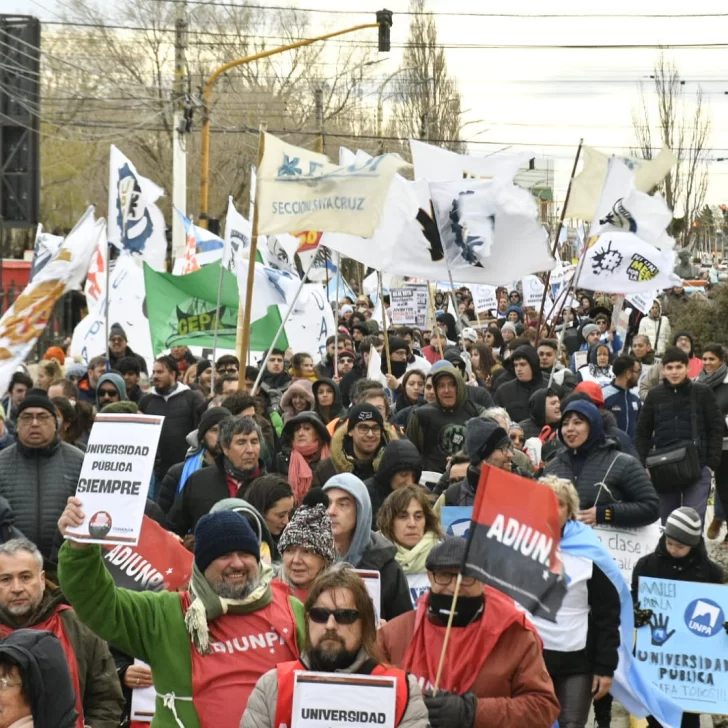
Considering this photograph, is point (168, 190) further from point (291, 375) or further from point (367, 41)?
point (291, 375)

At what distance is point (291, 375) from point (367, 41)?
38792mm

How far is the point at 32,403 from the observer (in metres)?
7.58

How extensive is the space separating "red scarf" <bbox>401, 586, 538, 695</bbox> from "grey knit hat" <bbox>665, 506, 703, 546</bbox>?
265 cm

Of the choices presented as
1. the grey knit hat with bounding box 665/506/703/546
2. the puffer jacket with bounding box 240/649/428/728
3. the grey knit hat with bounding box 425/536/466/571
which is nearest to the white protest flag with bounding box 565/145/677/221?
the grey knit hat with bounding box 665/506/703/546

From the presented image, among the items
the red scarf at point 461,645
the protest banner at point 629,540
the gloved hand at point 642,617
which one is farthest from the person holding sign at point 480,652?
the protest banner at point 629,540

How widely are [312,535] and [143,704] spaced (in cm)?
123

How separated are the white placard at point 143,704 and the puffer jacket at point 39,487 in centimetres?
142

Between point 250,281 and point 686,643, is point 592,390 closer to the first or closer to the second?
point 250,281

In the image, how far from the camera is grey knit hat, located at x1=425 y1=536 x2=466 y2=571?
4762 mm

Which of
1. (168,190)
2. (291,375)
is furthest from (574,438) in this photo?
(168,190)

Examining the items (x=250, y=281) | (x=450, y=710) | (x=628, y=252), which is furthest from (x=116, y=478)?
(x=628, y=252)

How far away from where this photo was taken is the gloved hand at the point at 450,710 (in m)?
4.47

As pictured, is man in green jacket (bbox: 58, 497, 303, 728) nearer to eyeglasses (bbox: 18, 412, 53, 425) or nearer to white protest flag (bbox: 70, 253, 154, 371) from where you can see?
eyeglasses (bbox: 18, 412, 53, 425)

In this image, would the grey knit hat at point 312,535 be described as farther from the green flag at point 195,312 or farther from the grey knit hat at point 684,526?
the green flag at point 195,312
